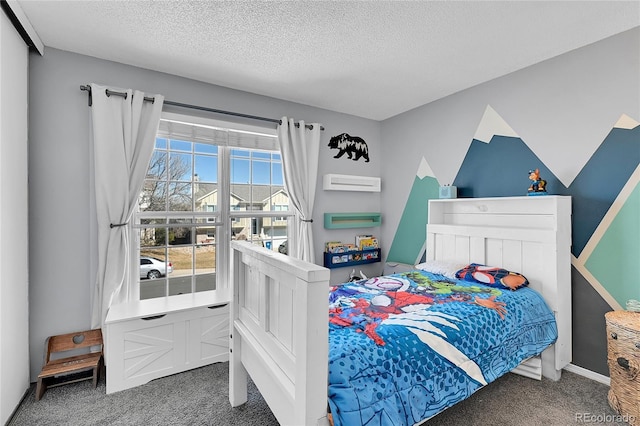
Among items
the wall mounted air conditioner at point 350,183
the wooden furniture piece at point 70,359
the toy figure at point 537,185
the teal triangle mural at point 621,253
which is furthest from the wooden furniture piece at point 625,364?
the wooden furniture piece at point 70,359

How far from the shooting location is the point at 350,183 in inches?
147

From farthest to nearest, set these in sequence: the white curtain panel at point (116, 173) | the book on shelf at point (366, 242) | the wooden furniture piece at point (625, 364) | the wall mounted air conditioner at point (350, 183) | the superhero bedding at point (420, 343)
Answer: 1. the book on shelf at point (366, 242)
2. the wall mounted air conditioner at point (350, 183)
3. the white curtain panel at point (116, 173)
4. the wooden furniture piece at point (625, 364)
5. the superhero bedding at point (420, 343)

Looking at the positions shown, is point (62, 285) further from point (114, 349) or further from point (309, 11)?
point (309, 11)

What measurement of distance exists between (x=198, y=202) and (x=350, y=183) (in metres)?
1.79

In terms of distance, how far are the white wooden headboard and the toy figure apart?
0.07 metres

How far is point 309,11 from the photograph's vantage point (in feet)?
6.06

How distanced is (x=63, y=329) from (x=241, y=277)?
161cm

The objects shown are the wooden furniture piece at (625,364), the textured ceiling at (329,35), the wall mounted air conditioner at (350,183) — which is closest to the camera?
the wooden furniture piece at (625,364)

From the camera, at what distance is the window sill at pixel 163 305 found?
220 cm

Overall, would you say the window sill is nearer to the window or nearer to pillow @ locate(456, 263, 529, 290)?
the window

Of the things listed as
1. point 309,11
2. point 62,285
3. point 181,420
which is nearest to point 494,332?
point 181,420

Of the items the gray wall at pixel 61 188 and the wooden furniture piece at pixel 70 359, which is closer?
the wooden furniture piece at pixel 70 359

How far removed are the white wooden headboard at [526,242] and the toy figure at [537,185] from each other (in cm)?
7

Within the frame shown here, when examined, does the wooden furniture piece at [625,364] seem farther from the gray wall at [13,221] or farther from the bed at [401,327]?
the gray wall at [13,221]
